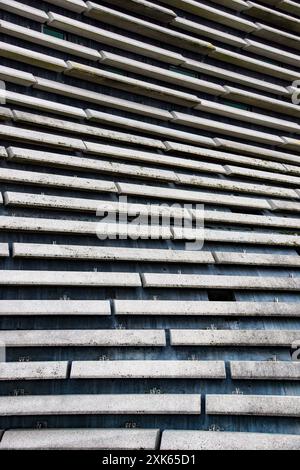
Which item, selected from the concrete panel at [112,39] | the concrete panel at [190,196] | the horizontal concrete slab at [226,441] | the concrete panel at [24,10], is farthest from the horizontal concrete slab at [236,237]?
the concrete panel at [24,10]

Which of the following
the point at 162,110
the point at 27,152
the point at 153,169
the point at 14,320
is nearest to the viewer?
the point at 14,320

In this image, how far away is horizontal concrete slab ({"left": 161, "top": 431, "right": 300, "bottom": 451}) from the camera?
8.00 m

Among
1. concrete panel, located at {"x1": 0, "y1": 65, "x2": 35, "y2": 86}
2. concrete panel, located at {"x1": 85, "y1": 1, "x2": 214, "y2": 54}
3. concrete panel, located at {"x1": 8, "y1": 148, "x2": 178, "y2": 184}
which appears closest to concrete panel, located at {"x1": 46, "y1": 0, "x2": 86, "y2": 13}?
concrete panel, located at {"x1": 85, "y1": 1, "x2": 214, "y2": 54}

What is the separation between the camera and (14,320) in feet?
27.5

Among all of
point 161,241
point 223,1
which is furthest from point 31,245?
point 223,1

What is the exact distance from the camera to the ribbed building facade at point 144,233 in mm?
8203

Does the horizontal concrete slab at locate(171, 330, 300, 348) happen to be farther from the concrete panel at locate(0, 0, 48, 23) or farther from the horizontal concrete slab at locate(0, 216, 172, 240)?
the concrete panel at locate(0, 0, 48, 23)

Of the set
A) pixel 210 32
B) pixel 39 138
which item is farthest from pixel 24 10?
pixel 210 32

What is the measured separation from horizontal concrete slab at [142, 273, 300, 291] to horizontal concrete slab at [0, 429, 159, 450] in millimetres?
2104

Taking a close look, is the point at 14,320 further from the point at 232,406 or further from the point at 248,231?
the point at 248,231

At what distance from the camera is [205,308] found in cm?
935

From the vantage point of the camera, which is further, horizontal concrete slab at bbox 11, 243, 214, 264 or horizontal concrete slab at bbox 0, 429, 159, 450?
horizontal concrete slab at bbox 11, 243, 214, 264

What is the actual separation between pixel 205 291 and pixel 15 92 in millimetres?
3964

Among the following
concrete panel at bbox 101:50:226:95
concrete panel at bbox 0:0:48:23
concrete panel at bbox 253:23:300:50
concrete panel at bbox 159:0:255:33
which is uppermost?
concrete panel at bbox 253:23:300:50
